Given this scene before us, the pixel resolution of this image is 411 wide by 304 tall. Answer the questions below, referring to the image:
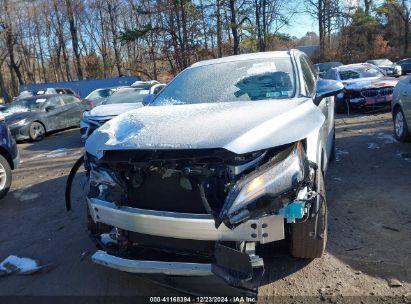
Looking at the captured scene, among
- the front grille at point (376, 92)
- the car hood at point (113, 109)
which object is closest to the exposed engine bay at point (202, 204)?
the car hood at point (113, 109)

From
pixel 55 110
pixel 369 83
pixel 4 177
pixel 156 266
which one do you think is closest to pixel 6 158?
pixel 4 177

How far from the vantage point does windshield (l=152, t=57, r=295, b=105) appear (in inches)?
158

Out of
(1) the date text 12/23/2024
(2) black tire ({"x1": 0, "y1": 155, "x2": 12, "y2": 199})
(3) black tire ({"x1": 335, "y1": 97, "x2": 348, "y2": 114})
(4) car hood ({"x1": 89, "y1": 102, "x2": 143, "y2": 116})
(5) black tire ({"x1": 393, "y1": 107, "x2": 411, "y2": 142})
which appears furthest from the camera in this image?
(3) black tire ({"x1": 335, "y1": 97, "x2": 348, "y2": 114})

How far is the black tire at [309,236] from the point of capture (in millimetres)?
2881

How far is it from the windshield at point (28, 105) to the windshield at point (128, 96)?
12.3ft

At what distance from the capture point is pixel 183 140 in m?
2.73

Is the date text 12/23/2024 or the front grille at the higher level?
the front grille

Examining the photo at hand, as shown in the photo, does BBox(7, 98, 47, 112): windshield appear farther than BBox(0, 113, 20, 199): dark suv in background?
Yes

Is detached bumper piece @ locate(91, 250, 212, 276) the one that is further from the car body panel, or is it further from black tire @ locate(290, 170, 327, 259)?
the car body panel

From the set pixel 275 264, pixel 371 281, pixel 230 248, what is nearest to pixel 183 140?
pixel 230 248

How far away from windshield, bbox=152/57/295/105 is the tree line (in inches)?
1070

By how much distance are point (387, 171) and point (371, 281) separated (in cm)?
313

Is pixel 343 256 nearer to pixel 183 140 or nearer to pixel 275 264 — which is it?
pixel 275 264

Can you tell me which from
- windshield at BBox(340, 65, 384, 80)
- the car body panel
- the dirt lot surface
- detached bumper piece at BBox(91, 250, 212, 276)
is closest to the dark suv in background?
the dirt lot surface
